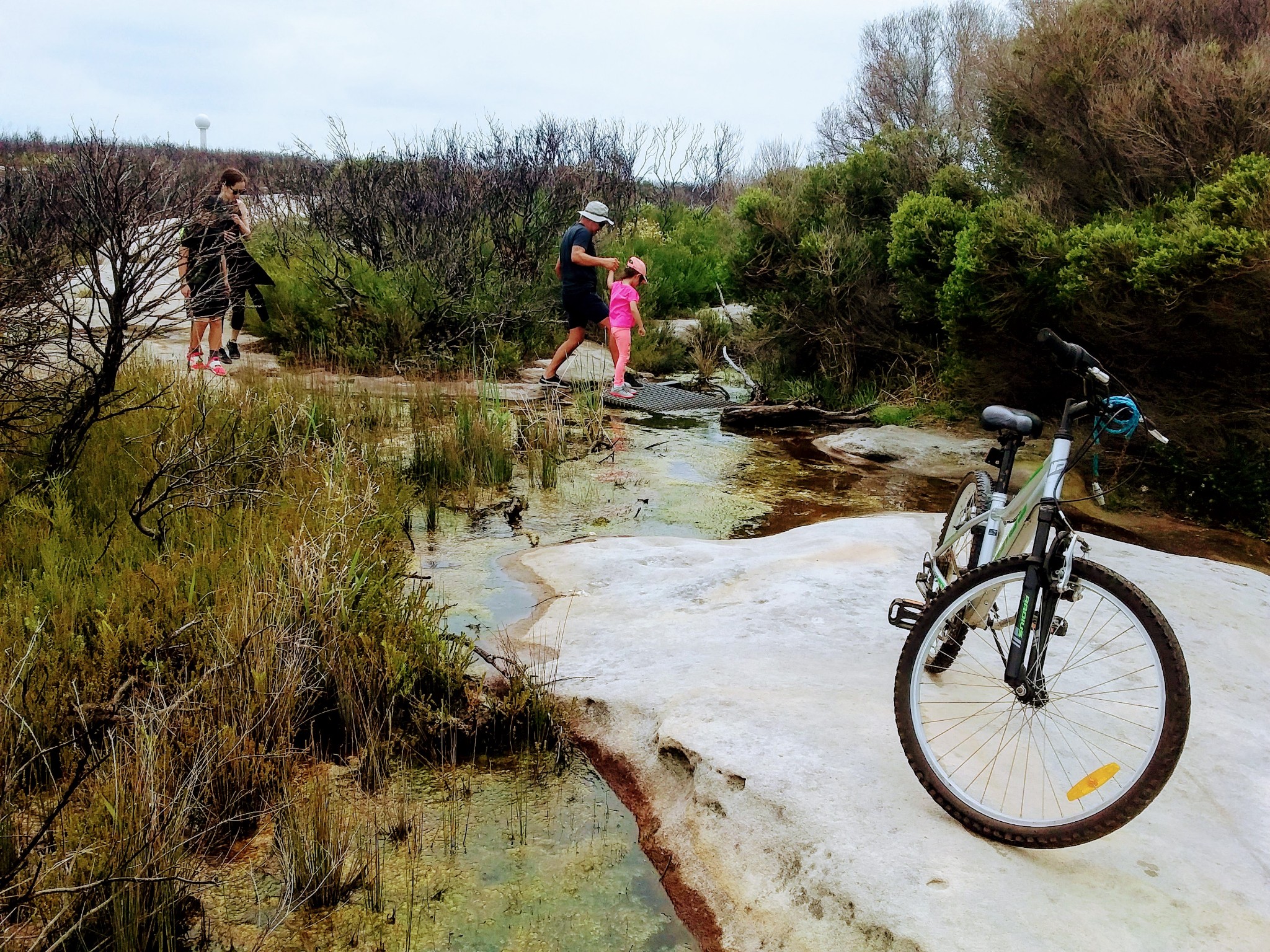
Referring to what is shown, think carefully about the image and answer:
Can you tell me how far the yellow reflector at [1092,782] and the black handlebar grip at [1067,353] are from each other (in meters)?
1.09

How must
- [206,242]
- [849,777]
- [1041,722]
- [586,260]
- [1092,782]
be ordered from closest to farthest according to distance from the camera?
1. [1092,782]
2. [849,777]
3. [1041,722]
4. [206,242]
5. [586,260]

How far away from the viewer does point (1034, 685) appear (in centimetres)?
274

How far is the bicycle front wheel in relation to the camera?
8.25ft

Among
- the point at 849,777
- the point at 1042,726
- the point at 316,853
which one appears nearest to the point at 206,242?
the point at 316,853

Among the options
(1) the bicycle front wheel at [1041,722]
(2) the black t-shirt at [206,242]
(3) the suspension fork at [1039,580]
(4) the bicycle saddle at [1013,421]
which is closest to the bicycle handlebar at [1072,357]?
(3) the suspension fork at [1039,580]

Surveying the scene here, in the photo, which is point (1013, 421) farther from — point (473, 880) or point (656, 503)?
point (656, 503)

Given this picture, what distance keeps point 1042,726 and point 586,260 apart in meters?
7.88

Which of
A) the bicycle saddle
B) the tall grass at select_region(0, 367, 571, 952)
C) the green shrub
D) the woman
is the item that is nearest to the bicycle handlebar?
the bicycle saddle

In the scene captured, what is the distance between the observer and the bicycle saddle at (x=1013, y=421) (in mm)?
3166

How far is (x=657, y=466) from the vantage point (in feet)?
26.5

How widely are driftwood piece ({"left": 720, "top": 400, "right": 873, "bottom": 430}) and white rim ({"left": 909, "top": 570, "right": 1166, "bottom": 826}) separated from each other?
609 cm

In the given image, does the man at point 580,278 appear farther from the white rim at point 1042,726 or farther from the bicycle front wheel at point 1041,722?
the bicycle front wheel at point 1041,722

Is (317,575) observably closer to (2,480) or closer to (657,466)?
(2,480)

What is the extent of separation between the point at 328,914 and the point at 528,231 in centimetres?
1251
